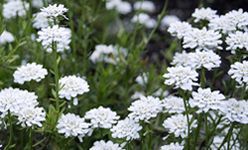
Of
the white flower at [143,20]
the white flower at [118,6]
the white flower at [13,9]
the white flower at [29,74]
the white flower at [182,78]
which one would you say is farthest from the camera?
the white flower at [118,6]

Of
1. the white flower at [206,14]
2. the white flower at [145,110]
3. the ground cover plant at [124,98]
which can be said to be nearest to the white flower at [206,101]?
the ground cover plant at [124,98]

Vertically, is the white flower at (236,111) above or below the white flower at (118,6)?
below

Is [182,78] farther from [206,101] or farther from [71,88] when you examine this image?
[71,88]

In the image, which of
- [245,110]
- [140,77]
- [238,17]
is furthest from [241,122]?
[140,77]

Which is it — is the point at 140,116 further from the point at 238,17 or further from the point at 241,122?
the point at 238,17

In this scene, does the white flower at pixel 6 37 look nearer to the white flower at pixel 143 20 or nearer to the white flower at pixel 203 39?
the white flower at pixel 143 20

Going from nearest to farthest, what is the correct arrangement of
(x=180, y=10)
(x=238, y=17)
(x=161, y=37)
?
1. (x=238, y=17)
2. (x=161, y=37)
3. (x=180, y=10)

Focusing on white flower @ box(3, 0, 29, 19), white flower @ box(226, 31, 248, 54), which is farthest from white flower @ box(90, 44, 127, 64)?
white flower @ box(226, 31, 248, 54)

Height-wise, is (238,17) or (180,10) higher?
(180,10)
